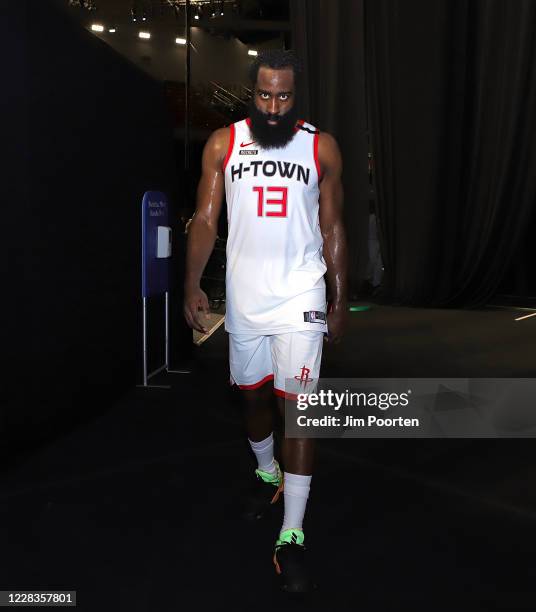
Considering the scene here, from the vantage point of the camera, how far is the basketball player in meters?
1.89

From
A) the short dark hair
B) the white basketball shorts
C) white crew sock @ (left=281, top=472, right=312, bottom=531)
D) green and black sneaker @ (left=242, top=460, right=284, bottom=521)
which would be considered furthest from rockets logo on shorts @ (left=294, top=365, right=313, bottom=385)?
the short dark hair

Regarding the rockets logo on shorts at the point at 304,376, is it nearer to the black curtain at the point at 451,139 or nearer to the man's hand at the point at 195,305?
the man's hand at the point at 195,305

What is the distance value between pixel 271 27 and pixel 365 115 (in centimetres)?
737

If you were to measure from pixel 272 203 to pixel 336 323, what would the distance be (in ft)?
1.30

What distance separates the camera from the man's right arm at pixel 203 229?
1990 mm

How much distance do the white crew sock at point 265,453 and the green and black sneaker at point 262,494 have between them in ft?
0.06

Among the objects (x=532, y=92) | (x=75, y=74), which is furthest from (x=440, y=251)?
(x=75, y=74)

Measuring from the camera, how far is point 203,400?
146 inches

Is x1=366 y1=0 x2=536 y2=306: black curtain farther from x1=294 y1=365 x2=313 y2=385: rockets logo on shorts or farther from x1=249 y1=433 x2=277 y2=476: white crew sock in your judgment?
x1=294 y1=365 x2=313 y2=385: rockets logo on shorts

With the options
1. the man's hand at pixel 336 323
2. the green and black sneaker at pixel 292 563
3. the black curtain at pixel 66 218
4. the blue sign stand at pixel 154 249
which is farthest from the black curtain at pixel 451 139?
the green and black sneaker at pixel 292 563

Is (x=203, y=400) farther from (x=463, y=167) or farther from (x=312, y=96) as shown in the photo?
(x=312, y=96)

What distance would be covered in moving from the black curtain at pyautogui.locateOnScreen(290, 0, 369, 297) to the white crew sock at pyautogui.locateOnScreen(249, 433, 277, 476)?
22.7ft

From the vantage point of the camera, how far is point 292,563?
1.80 metres

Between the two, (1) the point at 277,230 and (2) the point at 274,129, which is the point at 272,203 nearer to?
(1) the point at 277,230
